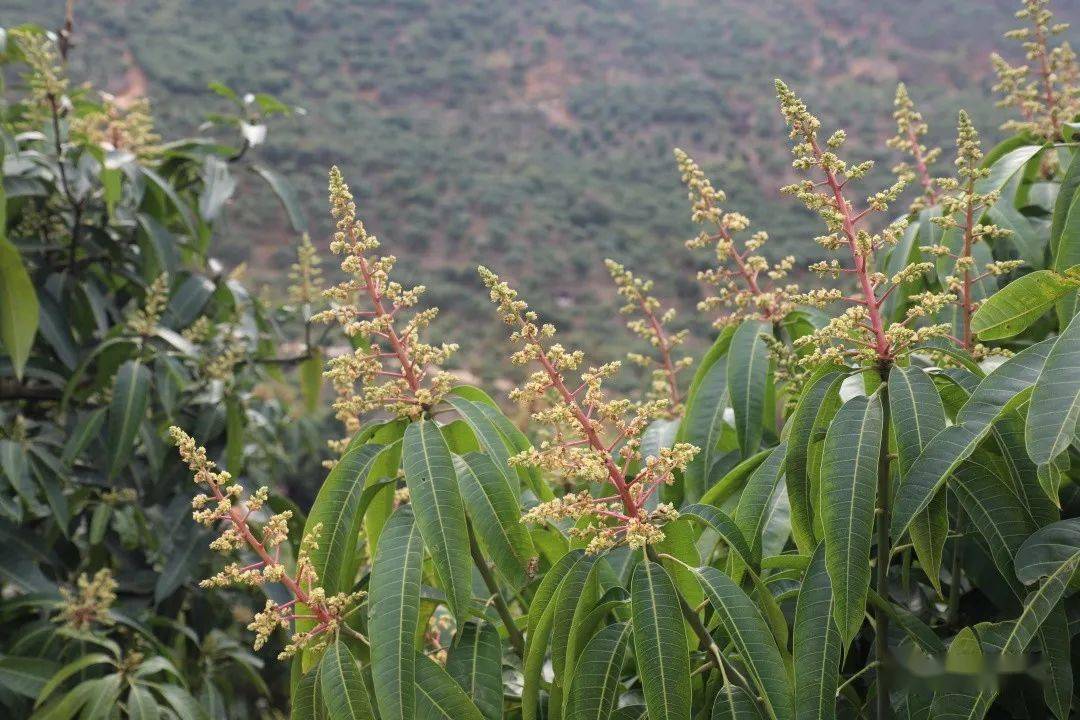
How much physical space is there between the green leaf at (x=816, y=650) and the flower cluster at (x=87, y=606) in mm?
1789

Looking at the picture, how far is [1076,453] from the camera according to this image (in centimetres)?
118

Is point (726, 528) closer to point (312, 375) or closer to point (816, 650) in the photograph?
point (816, 650)

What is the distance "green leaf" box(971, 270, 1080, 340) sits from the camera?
115 centimetres

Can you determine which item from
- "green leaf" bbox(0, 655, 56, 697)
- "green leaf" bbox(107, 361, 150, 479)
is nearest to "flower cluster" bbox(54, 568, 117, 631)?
"green leaf" bbox(0, 655, 56, 697)

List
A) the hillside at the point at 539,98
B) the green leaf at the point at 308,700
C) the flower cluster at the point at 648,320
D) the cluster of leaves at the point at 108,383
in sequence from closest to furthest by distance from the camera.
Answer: the green leaf at the point at 308,700 < the flower cluster at the point at 648,320 < the cluster of leaves at the point at 108,383 < the hillside at the point at 539,98

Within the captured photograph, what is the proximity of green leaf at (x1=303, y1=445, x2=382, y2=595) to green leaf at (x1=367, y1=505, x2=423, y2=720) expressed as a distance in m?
0.07

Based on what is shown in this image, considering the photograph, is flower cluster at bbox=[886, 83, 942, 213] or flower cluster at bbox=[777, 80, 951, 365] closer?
flower cluster at bbox=[777, 80, 951, 365]

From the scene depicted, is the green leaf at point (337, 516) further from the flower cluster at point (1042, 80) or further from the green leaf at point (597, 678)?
the flower cluster at point (1042, 80)

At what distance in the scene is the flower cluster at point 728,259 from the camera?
Answer: 1.56 meters

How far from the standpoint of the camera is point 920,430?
107cm

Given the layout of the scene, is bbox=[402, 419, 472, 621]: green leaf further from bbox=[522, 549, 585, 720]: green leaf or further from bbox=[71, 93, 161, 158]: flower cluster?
bbox=[71, 93, 161, 158]: flower cluster

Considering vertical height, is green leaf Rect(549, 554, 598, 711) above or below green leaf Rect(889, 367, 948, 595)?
below

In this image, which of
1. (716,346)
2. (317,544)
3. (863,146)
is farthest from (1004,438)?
(863,146)

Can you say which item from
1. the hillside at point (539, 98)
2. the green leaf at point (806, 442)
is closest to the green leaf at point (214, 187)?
the green leaf at point (806, 442)
